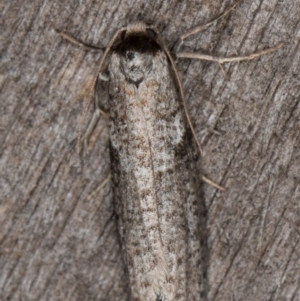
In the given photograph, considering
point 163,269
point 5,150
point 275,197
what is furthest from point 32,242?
point 275,197

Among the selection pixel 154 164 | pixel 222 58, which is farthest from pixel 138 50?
pixel 154 164

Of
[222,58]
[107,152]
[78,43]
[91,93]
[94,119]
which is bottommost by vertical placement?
[107,152]

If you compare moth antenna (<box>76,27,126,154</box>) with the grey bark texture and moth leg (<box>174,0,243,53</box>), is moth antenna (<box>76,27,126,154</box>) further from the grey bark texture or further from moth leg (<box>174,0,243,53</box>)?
moth leg (<box>174,0,243,53</box>)

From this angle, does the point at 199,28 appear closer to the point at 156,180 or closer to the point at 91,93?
the point at 91,93

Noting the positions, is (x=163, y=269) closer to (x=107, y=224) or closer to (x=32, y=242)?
(x=107, y=224)

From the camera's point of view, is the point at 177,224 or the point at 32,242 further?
the point at 32,242

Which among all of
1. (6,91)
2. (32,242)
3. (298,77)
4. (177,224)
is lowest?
(32,242)

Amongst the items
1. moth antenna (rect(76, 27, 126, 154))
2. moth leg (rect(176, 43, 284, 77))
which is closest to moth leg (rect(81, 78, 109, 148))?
moth antenna (rect(76, 27, 126, 154))
